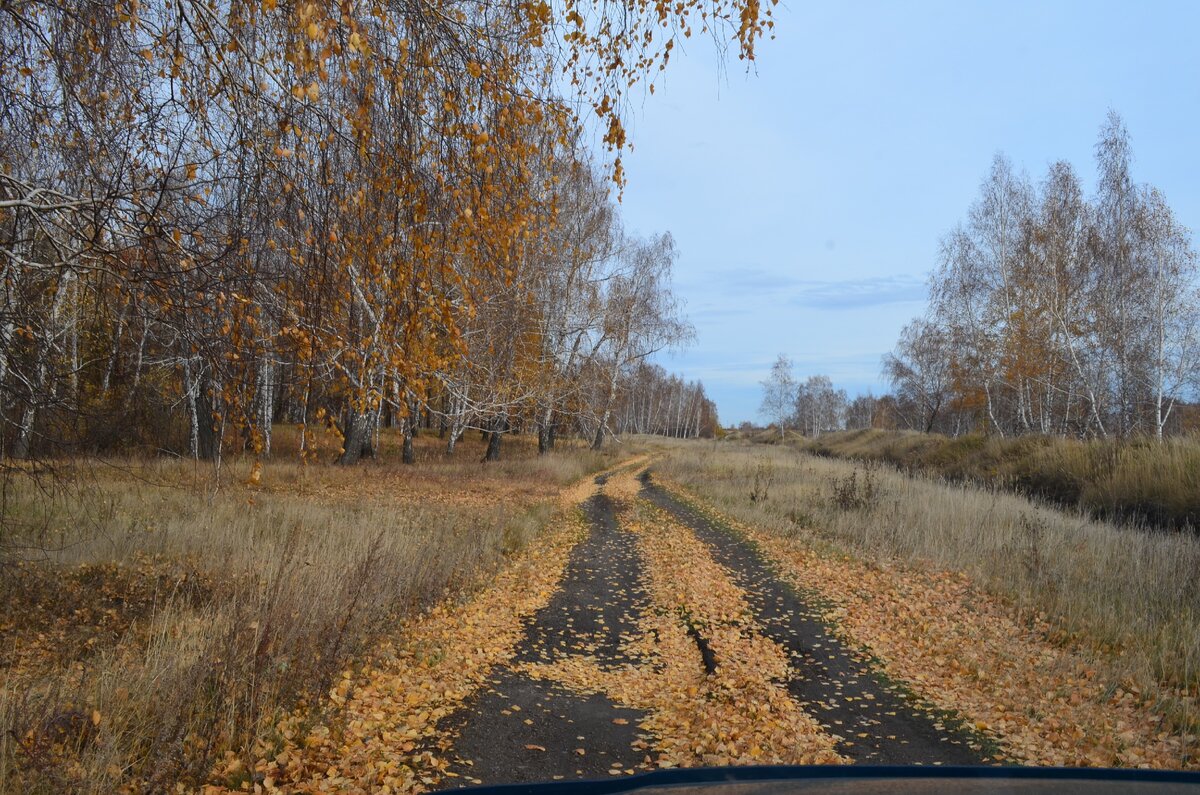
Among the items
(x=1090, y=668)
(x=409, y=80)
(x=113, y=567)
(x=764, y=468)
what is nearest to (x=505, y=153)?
(x=409, y=80)

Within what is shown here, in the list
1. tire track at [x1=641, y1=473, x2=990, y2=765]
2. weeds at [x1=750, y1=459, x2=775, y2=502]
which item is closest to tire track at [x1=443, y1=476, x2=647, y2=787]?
tire track at [x1=641, y1=473, x2=990, y2=765]

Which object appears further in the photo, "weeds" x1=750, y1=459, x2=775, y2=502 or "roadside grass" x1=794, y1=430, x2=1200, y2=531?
"weeds" x1=750, y1=459, x2=775, y2=502

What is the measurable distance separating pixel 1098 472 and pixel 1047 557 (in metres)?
9.17

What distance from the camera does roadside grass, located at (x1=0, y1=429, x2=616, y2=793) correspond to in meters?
3.76

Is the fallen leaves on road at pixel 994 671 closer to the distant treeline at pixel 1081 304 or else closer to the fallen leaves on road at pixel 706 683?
the fallen leaves on road at pixel 706 683

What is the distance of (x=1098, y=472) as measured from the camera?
16.9 meters

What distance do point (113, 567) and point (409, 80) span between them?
696cm

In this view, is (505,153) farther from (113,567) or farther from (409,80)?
(113,567)

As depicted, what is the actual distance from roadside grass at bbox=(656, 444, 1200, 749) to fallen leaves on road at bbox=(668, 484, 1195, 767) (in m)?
0.29

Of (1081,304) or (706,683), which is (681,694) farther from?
(1081,304)

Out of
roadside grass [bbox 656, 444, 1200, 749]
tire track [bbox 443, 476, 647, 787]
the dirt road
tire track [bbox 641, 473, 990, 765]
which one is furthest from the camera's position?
roadside grass [bbox 656, 444, 1200, 749]

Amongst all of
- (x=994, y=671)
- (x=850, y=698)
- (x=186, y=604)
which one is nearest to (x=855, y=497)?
(x=994, y=671)

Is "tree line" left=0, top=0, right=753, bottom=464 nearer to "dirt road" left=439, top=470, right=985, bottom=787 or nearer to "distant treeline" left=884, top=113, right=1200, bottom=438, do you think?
"dirt road" left=439, top=470, right=985, bottom=787

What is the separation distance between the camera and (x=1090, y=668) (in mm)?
6105
